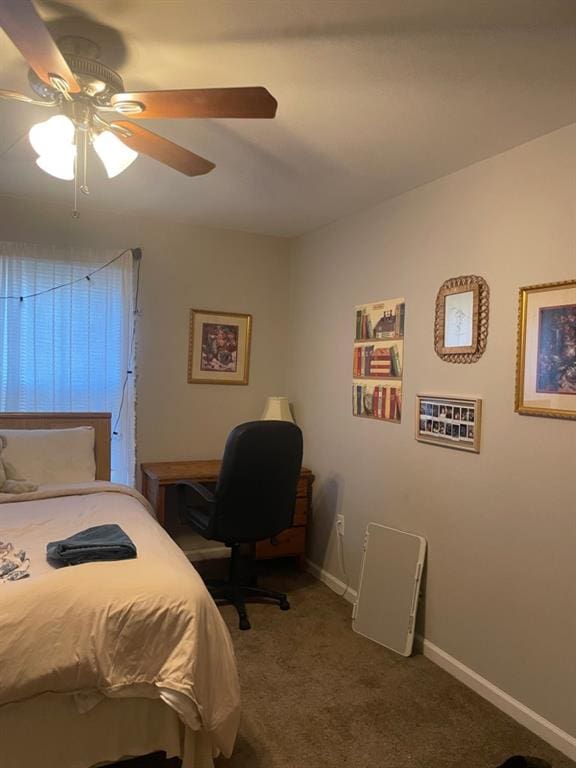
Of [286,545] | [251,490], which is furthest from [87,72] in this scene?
[286,545]

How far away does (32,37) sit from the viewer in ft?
4.15

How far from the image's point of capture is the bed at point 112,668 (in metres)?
1.55

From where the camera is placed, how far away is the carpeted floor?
1956mm

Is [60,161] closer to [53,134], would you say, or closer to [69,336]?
[53,134]

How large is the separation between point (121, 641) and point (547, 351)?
6.01 feet

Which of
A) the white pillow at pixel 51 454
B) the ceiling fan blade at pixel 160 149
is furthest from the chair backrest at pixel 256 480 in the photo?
the ceiling fan blade at pixel 160 149

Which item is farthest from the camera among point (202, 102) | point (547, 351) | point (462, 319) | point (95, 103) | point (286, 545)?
point (286, 545)

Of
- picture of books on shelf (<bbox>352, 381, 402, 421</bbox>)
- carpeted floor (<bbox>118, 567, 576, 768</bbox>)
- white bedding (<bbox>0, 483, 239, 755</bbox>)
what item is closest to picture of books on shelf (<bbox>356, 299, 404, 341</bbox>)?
picture of books on shelf (<bbox>352, 381, 402, 421</bbox>)

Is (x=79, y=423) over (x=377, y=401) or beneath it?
beneath

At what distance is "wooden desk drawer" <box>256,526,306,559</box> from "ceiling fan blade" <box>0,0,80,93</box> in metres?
2.85

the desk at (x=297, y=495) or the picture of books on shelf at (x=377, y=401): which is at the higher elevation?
the picture of books on shelf at (x=377, y=401)

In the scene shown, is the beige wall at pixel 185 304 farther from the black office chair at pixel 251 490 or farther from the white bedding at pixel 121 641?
the white bedding at pixel 121 641

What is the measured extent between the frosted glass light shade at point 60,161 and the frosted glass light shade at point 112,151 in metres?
0.08

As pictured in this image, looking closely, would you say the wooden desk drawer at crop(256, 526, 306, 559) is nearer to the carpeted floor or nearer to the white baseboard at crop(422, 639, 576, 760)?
the carpeted floor
